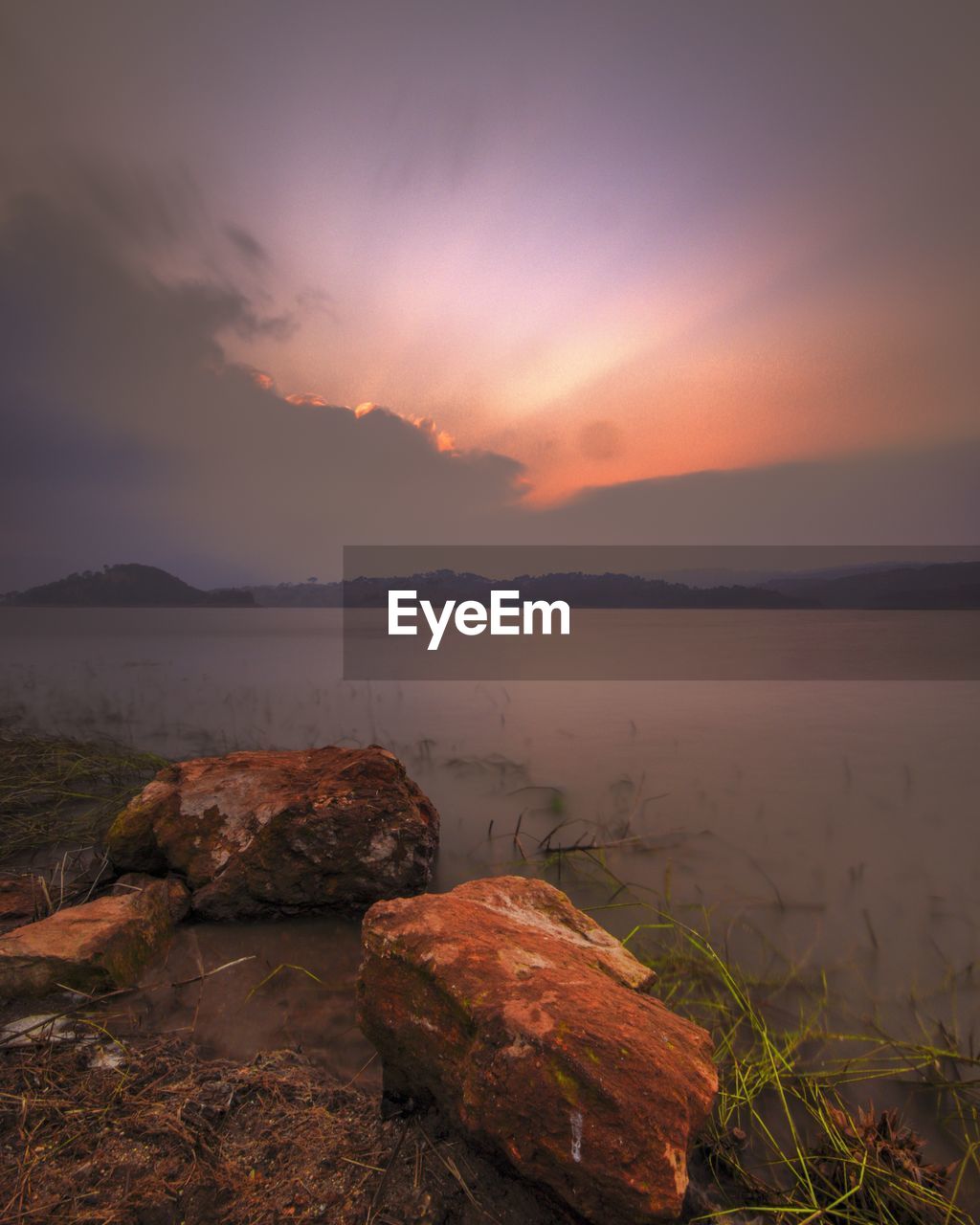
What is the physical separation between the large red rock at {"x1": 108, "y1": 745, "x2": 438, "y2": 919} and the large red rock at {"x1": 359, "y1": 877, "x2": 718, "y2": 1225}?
1.22m

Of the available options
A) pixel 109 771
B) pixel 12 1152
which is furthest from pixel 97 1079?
pixel 109 771

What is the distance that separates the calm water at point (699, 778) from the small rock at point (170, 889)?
0.96 feet

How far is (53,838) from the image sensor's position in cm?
461

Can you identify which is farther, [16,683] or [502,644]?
[502,644]

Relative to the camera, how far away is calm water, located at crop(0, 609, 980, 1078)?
139 inches

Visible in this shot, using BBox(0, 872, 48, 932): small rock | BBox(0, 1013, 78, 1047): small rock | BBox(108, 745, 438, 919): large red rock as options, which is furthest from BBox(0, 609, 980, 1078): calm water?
BBox(0, 872, 48, 932): small rock

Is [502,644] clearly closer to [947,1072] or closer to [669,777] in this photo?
[669,777]

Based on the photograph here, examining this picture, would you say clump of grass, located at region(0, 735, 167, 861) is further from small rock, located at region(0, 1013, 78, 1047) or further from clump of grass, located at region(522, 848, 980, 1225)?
clump of grass, located at region(522, 848, 980, 1225)

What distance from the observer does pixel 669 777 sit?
20.2ft

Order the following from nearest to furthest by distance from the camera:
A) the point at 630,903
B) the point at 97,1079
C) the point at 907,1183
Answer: the point at 907,1183 < the point at 97,1079 < the point at 630,903

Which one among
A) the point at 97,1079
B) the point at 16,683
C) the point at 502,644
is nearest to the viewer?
the point at 97,1079

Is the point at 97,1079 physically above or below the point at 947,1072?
above

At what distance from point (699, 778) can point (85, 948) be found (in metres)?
5.53

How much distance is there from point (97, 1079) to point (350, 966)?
3.87 feet
